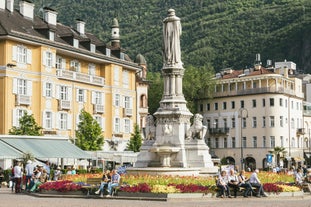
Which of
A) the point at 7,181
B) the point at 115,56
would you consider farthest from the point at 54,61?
the point at 7,181

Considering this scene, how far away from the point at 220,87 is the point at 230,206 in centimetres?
7109

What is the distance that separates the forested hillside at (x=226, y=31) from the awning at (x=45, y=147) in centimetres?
9443

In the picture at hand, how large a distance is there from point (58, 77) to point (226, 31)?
108313mm

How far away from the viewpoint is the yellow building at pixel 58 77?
2088 inches

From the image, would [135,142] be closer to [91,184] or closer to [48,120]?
[48,120]

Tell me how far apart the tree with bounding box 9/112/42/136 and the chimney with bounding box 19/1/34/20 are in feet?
41.7

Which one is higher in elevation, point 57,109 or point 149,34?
point 149,34

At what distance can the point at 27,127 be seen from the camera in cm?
5019

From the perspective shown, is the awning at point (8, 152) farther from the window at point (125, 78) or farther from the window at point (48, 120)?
the window at point (125, 78)

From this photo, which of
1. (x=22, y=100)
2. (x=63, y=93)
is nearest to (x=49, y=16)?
(x=63, y=93)

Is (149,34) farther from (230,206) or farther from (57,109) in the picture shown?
(230,206)

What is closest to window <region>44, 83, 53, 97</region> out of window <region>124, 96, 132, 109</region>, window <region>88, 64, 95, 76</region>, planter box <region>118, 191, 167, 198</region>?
window <region>88, 64, 95, 76</region>

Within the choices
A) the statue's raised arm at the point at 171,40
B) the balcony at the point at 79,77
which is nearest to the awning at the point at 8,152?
the statue's raised arm at the point at 171,40

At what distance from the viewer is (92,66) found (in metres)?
64.8
